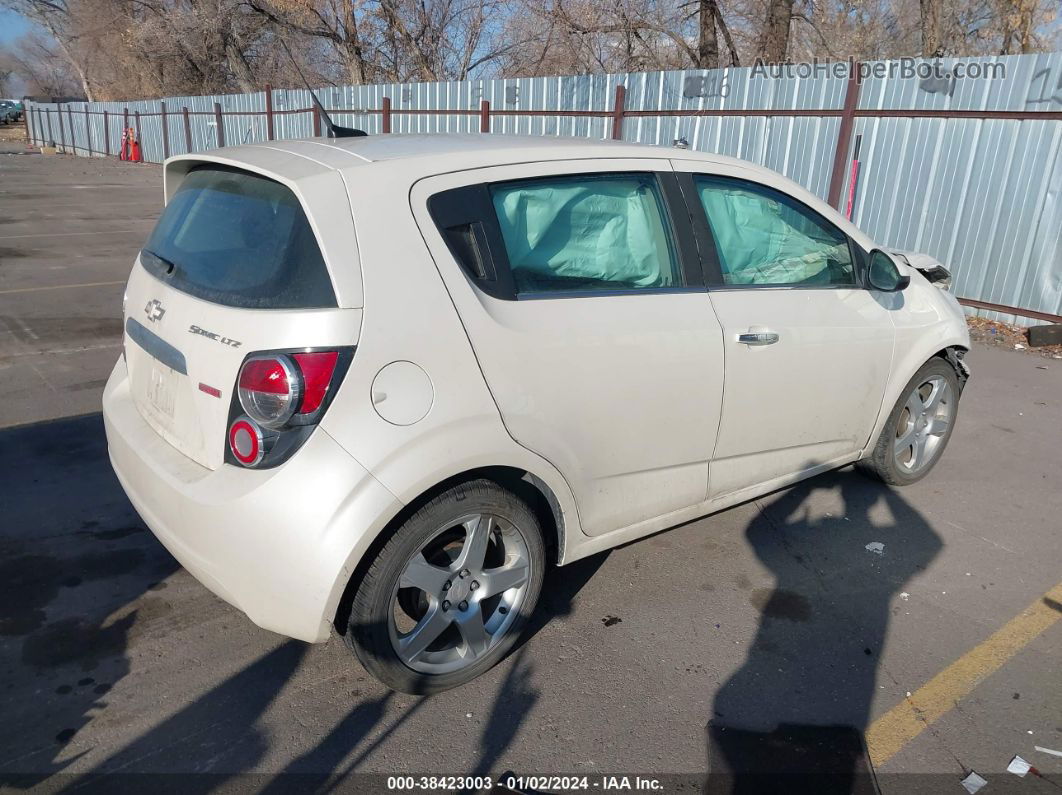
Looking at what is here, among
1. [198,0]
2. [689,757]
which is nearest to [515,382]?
[689,757]

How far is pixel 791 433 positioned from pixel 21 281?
9.20 metres

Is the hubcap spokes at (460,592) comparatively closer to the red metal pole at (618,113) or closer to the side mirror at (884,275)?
the side mirror at (884,275)

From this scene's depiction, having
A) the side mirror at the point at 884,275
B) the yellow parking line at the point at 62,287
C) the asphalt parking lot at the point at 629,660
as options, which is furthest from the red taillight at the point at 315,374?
the yellow parking line at the point at 62,287

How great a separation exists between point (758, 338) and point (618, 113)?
9.58 meters

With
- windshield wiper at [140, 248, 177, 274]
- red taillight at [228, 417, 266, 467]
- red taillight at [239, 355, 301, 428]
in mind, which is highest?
windshield wiper at [140, 248, 177, 274]

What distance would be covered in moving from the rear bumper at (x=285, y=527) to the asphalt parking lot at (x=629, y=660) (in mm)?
462

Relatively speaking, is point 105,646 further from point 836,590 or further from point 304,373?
point 836,590

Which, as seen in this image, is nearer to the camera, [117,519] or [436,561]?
[436,561]

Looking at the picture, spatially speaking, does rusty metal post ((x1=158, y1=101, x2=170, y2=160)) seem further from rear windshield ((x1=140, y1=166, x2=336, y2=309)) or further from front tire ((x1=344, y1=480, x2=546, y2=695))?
front tire ((x1=344, y1=480, x2=546, y2=695))

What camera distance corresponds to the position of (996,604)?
353cm

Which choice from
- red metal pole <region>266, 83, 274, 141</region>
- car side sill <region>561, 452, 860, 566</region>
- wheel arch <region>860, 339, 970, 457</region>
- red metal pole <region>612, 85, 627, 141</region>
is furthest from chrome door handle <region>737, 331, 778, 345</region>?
red metal pole <region>266, 83, 274, 141</region>

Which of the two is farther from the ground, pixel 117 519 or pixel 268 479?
pixel 268 479

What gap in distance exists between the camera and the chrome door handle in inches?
130

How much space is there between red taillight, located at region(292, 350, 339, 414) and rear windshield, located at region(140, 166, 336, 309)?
0.16m
